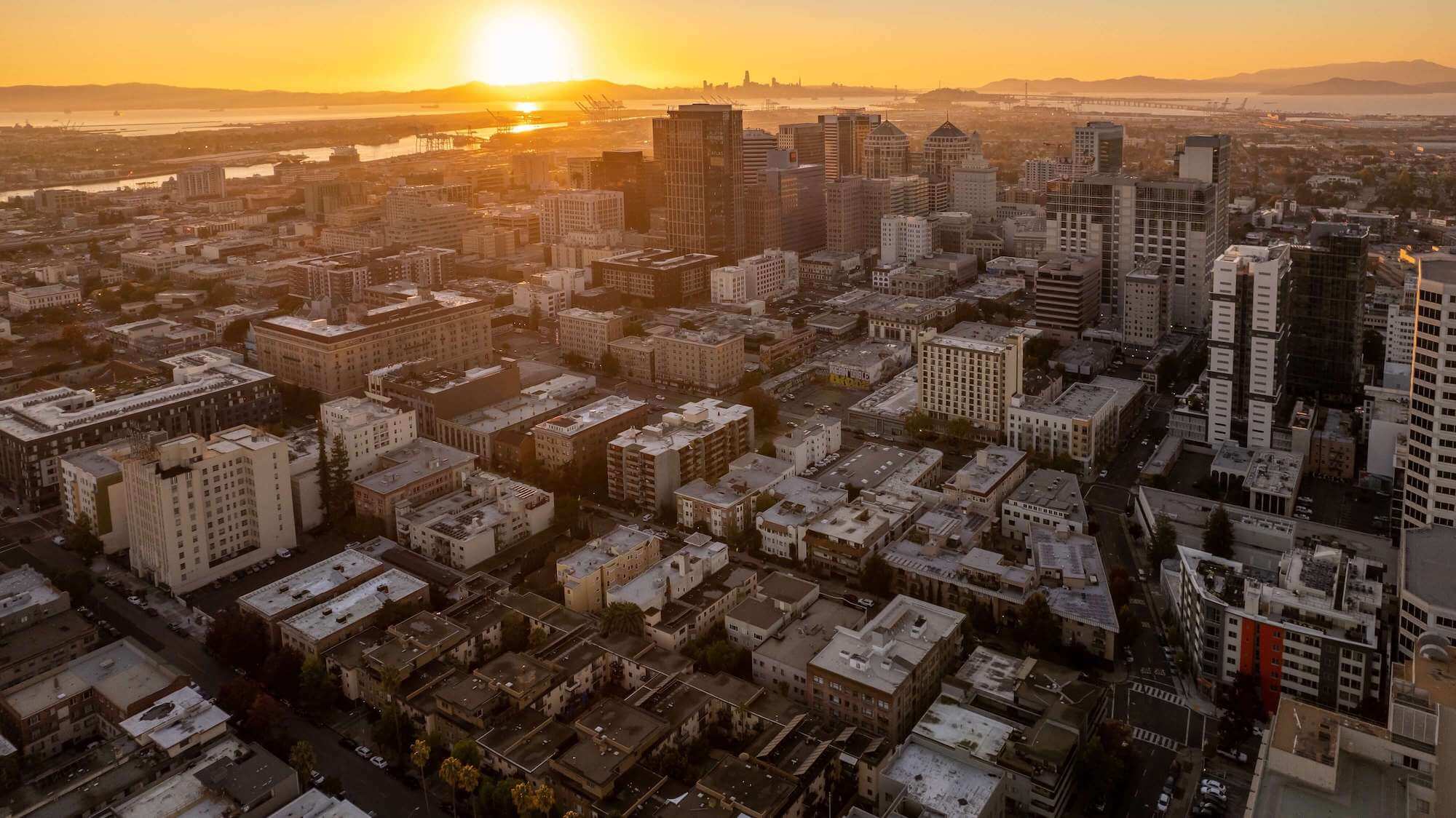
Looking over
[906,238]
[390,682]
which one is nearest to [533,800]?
[390,682]

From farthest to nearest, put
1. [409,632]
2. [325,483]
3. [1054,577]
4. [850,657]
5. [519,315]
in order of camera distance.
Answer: [519,315]
[325,483]
[1054,577]
[409,632]
[850,657]

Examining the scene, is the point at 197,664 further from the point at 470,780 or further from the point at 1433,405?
the point at 1433,405

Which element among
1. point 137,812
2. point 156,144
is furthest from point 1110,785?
point 156,144

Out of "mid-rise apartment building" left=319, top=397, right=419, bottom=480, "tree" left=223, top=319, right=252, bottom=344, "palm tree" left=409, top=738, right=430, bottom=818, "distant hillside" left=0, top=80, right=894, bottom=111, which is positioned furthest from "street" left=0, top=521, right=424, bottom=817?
"distant hillside" left=0, top=80, right=894, bottom=111

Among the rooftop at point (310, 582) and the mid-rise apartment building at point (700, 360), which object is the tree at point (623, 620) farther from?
the mid-rise apartment building at point (700, 360)

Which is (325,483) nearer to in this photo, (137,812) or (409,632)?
(409,632)

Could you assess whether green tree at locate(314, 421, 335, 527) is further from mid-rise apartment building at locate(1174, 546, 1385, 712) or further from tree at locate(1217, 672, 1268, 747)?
tree at locate(1217, 672, 1268, 747)

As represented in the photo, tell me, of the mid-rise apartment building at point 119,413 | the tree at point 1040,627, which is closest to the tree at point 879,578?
the tree at point 1040,627
